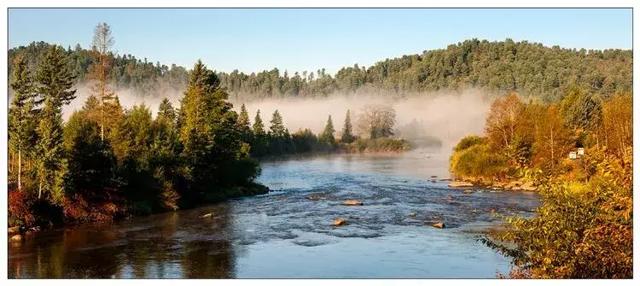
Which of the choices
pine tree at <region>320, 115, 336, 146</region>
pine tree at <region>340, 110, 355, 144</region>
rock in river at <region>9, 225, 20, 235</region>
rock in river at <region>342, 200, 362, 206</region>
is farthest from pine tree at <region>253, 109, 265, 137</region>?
rock in river at <region>9, 225, 20, 235</region>

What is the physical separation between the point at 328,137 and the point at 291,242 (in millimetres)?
91690

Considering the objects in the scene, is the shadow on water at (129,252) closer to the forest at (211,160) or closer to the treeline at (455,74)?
the forest at (211,160)

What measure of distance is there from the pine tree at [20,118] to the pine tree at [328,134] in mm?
76126

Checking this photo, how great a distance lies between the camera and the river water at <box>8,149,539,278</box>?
2341 cm

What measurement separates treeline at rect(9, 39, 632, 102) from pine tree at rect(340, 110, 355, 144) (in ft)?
61.5

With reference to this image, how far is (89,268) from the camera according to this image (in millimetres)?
23938

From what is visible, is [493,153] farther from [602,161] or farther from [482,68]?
[482,68]

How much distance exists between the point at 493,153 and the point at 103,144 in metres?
32.6

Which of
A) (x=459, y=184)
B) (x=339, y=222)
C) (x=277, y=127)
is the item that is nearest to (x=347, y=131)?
(x=277, y=127)

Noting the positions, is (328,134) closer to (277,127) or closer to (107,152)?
(277,127)

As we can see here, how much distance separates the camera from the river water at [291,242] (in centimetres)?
2341

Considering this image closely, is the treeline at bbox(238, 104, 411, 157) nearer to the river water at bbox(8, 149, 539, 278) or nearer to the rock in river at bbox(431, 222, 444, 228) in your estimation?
the river water at bbox(8, 149, 539, 278)

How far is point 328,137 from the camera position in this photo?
119812 millimetres

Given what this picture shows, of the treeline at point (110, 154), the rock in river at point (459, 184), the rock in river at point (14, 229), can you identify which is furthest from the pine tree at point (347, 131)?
the rock in river at point (14, 229)
